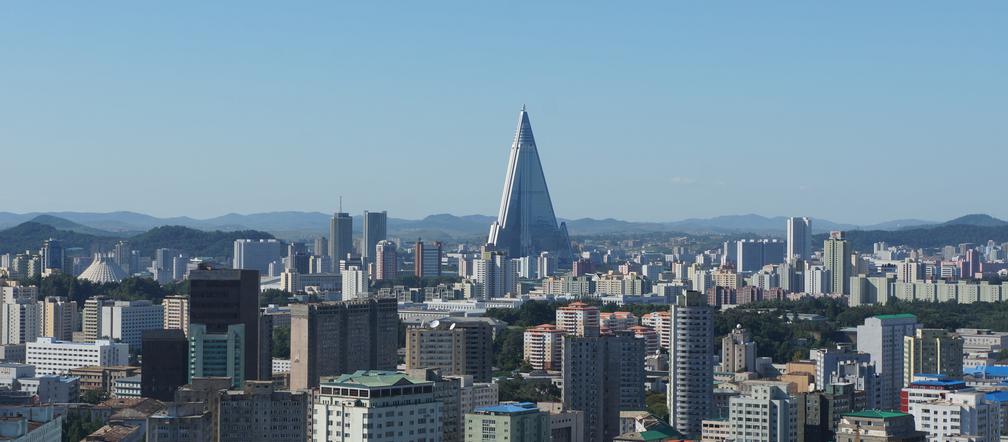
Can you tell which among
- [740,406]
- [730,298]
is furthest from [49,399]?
[730,298]

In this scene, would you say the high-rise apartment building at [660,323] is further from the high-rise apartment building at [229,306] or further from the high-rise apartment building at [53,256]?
the high-rise apartment building at [53,256]

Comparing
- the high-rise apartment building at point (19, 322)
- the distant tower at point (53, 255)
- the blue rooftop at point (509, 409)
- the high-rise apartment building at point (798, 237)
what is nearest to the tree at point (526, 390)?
the blue rooftop at point (509, 409)

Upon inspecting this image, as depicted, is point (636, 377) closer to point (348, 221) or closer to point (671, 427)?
point (671, 427)

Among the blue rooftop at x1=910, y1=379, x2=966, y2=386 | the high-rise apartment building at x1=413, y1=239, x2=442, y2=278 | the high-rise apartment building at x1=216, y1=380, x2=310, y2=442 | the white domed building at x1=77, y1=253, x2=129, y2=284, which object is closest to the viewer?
the high-rise apartment building at x1=216, y1=380, x2=310, y2=442

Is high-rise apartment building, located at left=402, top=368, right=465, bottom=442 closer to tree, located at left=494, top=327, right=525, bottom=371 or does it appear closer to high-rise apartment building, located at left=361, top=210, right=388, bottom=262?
tree, located at left=494, top=327, right=525, bottom=371

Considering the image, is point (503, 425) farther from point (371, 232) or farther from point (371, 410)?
point (371, 232)

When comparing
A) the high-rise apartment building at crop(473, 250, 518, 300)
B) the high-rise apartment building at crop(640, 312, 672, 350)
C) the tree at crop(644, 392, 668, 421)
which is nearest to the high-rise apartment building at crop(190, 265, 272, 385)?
the tree at crop(644, 392, 668, 421)

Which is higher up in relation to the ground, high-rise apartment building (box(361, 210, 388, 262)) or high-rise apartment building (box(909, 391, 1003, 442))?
high-rise apartment building (box(361, 210, 388, 262))

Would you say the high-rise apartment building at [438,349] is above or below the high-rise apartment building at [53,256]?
below
